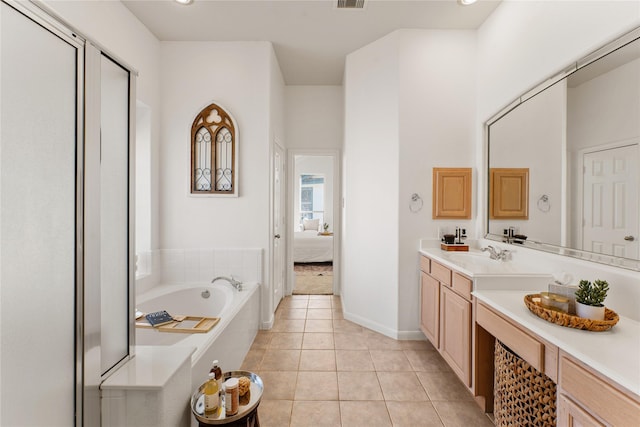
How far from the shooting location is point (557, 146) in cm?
176

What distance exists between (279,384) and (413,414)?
93 cm

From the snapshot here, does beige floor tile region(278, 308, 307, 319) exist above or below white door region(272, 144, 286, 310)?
below

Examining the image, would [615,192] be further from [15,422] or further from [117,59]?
[15,422]

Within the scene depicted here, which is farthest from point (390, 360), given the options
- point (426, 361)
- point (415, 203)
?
point (415, 203)

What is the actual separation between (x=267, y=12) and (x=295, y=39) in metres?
0.47

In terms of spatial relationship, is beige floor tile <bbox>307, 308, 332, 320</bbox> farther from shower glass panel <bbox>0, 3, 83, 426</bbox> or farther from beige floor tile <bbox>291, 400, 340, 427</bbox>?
shower glass panel <bbox>0, 3, 83, 426</bbox>

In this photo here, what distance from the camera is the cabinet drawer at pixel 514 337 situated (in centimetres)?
121

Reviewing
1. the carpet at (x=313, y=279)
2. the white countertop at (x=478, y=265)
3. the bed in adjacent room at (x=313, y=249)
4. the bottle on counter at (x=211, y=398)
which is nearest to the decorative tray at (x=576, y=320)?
the white countertop at (x=478, y=265)

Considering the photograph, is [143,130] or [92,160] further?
[143,130]

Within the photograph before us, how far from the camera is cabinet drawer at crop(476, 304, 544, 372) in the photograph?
1.21m

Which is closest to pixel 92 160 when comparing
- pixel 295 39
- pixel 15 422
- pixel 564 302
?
pixel 15 422

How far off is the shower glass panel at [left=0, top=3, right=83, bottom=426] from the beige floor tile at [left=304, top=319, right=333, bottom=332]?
2300 mm

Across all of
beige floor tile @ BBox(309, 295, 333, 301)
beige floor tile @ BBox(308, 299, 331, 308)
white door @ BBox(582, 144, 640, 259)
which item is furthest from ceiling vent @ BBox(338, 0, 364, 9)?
beige floor tile @ BBox(309, 295, 333, 301)

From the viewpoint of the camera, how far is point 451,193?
282 cm
